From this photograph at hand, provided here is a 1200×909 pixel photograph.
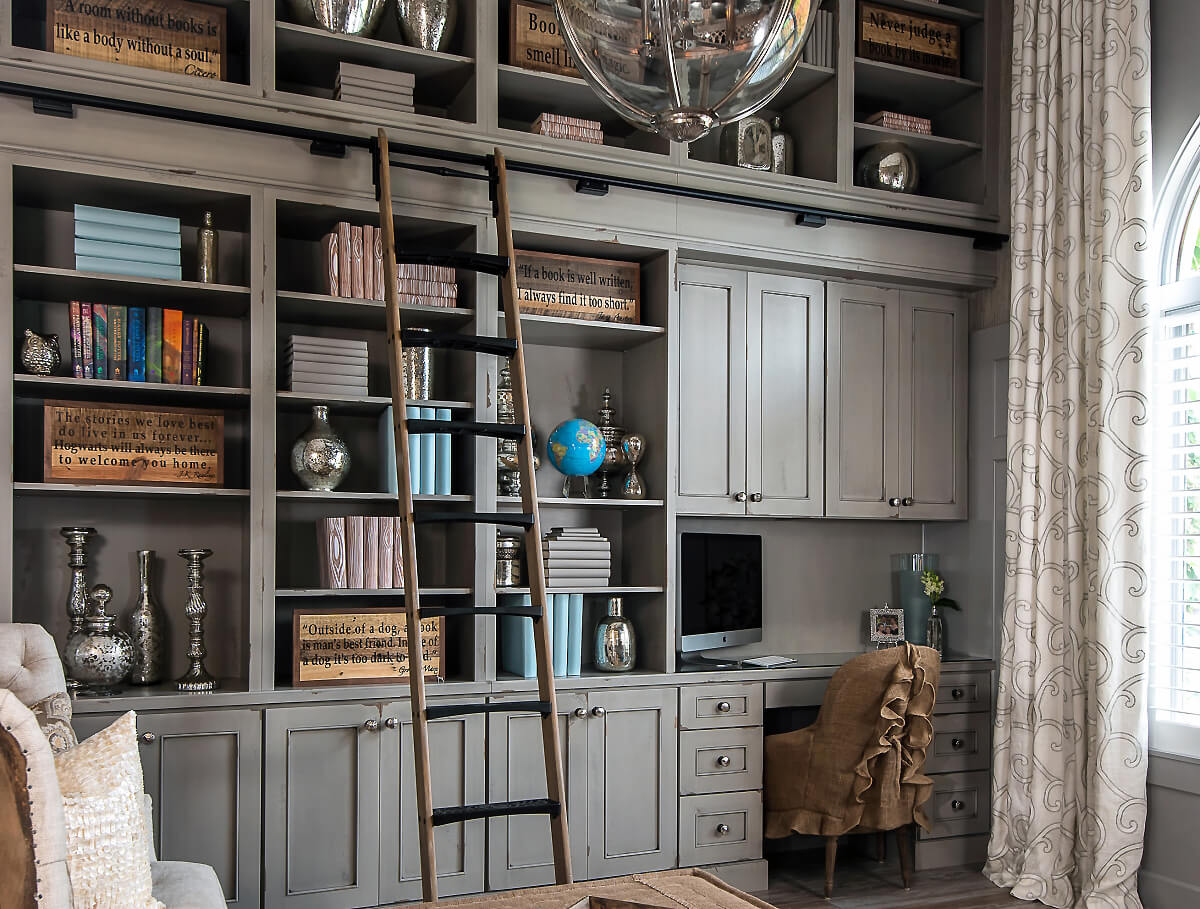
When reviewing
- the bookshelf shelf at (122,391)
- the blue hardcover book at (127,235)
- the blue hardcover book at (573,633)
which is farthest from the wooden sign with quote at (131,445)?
the blue hardcover book at (573,633)

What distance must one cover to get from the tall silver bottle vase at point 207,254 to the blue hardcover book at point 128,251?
0.24 ft

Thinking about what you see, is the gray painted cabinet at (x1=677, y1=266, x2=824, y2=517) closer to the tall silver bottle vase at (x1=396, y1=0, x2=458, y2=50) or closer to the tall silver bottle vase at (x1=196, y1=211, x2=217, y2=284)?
the tall silver bottle vase at (x1=396, y1=0, x2=458, y2=50)

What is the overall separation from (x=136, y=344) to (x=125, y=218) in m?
0.38

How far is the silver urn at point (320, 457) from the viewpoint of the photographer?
11.1ft

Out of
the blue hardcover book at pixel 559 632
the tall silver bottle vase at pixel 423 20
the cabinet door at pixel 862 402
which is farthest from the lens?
the cabinet door at pixel 862 402

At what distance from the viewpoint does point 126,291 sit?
3.23m

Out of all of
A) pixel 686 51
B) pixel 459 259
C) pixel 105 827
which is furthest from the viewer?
pixel 459 259

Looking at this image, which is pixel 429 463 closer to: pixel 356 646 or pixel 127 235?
pixel 356 646

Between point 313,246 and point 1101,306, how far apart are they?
9.19ft

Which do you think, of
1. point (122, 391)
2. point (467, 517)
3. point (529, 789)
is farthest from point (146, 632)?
point (529, 789)

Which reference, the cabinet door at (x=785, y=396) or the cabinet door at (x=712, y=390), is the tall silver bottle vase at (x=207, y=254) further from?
the cabinet door at (x=785, y=396)

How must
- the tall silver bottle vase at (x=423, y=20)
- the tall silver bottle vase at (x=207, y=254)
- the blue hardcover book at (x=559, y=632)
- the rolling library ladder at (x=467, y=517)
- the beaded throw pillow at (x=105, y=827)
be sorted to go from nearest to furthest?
1. the beaded throw pillow at (x=105, y=827)
2. the rolling library ladder at (x=467, y=517)
3. the tall silver bottle vase at (x=207, y=254)
4. the tall silver bottle vase at (x=423, y=20)
5. the blue hardcover book at (x=559, y=632)

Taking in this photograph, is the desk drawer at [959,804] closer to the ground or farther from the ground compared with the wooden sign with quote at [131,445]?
closer to the ground

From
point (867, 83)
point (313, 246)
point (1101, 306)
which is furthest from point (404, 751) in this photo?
point (867, 83)
